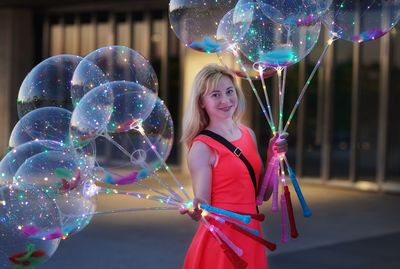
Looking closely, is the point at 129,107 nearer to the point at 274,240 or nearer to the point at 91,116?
the point at 91,116

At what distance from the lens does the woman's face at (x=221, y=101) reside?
147 inches

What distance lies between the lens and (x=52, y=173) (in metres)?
4.05

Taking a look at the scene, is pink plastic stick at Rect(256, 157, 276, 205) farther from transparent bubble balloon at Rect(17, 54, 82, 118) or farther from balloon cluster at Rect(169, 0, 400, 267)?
transparent bubble balloon at Rect(17, 54, 82, 118)

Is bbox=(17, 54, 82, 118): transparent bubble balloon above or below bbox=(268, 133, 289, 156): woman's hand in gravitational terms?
above

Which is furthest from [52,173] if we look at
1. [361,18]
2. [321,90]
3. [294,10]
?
[321,90]

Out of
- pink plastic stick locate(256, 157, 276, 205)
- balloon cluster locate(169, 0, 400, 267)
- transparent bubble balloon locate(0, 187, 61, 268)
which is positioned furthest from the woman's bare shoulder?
transparent bubble balloon locate(0, 187, 61, 268)

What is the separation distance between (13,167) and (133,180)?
71cm

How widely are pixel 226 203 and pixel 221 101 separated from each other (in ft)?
1.66

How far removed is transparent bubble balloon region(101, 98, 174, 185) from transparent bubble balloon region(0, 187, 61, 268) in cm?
41

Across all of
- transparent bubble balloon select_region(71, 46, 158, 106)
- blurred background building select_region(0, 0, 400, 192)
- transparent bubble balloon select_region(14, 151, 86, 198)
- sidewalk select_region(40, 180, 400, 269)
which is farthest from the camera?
blurred background building select_region(0, 0, 400, 192)

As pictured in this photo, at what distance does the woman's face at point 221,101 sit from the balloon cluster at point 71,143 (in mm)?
485

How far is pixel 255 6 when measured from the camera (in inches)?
169

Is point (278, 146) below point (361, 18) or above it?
below

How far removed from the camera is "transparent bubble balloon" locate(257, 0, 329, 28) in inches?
166
